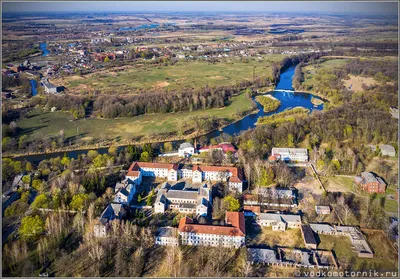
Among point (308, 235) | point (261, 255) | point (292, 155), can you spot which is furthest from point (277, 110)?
point (261, 255)

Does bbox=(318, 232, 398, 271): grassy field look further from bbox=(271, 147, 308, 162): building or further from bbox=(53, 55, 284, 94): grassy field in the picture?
bbox=(53, 55, 284, 94): grassy field

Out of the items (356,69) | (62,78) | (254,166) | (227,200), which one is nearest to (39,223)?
(227,200)

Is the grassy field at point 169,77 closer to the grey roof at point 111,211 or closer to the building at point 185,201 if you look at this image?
the building at point 185,201

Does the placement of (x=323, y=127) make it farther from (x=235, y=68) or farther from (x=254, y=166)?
(x=235, y=68)

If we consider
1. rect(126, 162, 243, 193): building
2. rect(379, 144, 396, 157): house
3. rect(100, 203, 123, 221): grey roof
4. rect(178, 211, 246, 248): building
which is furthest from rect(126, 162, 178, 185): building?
rect(379, 144, 396, 157): house

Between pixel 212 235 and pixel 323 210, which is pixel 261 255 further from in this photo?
pixel 323 210

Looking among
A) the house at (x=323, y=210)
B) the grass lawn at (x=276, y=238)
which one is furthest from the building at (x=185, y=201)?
the house at (x=323, y=210)

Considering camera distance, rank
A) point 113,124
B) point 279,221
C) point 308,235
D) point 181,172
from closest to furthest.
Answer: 1. point 308,235
2. point 279,221
3. point 181,172
4. point 113,124
